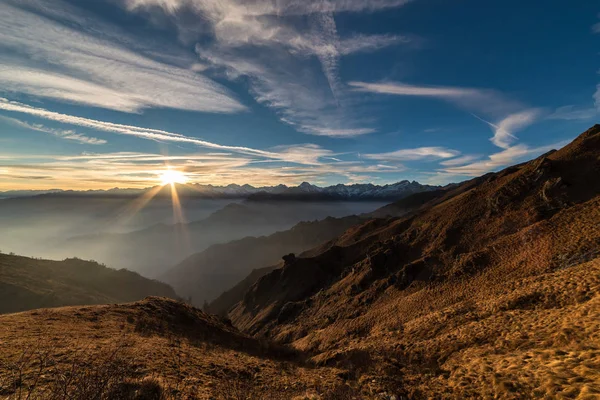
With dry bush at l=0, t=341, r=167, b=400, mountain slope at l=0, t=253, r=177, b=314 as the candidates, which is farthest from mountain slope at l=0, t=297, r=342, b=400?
mountain slope at l=0, t=253, r=177, b=314

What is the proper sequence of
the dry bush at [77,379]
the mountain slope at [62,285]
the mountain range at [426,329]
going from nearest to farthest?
the dry bush at [77,379] → the mountain range at [426,329] → the mountain slope at [62,285]

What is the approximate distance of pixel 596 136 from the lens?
140 ft

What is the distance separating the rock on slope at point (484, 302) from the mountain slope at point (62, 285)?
63393 millimetres

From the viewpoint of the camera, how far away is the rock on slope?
12.0 meters

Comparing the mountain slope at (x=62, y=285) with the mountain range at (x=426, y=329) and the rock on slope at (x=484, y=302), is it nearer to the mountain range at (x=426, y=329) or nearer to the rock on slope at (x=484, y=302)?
the rock on slope at (x=484, y=302)

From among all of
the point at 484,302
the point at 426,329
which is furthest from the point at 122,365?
the point at 484,302

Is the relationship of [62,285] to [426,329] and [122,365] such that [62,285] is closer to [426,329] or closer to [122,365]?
[122,365]

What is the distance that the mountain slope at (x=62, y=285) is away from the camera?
76.6m

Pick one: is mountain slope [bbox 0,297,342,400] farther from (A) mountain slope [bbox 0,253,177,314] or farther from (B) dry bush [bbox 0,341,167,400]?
(A) mountain slope [bbox 0,253,177,314]

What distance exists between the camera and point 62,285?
96938 mm

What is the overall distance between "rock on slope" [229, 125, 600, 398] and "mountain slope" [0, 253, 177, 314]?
63.4 meters

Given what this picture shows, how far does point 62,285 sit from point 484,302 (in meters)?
128

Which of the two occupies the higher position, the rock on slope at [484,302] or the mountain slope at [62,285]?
the rock on slope at [484,302]

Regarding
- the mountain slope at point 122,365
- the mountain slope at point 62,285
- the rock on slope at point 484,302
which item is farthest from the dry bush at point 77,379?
the mountain slope at point 62,285
